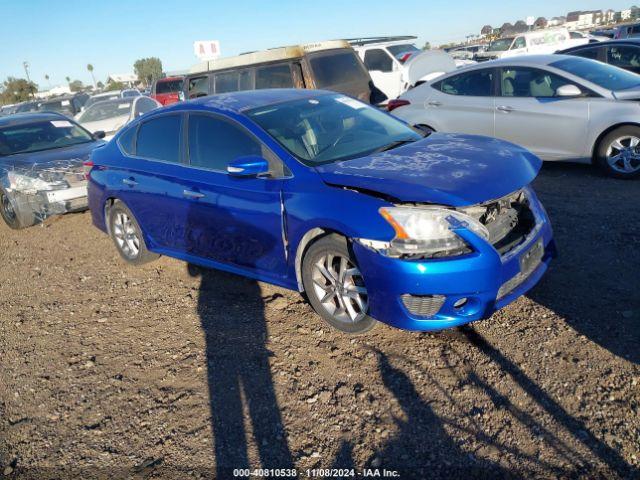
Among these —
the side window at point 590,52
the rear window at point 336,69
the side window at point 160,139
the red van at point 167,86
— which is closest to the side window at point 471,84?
the rear window at point 336,69

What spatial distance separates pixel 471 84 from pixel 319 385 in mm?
5719

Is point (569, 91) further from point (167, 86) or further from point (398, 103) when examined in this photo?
point (167, 86)

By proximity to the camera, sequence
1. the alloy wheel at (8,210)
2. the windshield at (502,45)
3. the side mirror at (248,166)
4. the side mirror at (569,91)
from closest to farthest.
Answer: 1. the side mirror at (248,166)
2. the side mirror at (569,91)
3. the alloy wheel at (8,210)
4. the windshield at (502,45)

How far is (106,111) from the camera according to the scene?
12.8 metres

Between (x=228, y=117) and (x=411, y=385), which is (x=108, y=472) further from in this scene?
(x=228, y=117)

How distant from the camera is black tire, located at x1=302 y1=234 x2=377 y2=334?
3.37m

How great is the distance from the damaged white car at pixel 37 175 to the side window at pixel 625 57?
9184 millimetres

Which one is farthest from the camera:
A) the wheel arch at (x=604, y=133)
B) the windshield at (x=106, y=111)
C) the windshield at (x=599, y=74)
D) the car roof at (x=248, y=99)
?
the windshield at (x=106, y=111)

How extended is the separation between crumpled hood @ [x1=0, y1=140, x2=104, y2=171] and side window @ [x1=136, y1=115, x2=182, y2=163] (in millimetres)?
2838

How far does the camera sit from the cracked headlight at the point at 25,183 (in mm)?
7051

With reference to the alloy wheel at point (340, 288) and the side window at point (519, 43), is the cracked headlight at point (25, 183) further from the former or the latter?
the side window at point (519, 43)

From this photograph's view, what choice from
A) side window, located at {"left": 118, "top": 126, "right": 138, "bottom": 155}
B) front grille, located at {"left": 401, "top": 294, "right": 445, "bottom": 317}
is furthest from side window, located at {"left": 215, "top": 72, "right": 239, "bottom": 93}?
front grille, located at {"left": 401, "top": 294, "right": 445, "bottom": 317}

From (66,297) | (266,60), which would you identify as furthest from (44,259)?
(266,60)

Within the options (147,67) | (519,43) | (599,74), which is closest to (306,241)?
(599,74)
